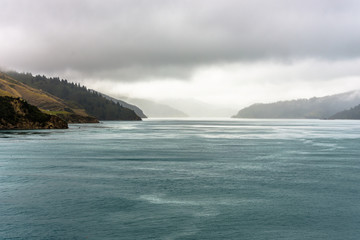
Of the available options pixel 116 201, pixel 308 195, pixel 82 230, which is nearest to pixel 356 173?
pixel 308 195

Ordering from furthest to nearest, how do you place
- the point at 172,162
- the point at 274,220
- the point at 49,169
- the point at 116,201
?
the point at 172,162 → the point at 49,169 → the point at 116,201 → the point at 274,220

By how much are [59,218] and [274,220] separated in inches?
778

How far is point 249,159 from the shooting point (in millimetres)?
71312

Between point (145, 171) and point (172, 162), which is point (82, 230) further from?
point (172, 162)

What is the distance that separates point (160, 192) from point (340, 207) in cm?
2019

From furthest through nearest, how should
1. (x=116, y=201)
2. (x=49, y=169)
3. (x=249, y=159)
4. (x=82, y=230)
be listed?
(x=249, y=159) < (x=49, y=169) < (x=116, y=201) < (x=82, y=230)

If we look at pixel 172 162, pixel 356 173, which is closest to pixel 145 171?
pixel 172 162

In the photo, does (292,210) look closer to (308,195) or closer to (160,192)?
(308,195)

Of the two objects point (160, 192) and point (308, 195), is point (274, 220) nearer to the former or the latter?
point (308, 195)

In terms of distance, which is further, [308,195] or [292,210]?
[308,195]

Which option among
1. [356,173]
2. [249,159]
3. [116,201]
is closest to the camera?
[116,201]

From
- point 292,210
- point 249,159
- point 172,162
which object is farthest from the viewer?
point 249,159

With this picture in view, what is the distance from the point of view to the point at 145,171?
180ft

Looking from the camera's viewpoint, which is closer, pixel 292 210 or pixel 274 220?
pixel 274 220
